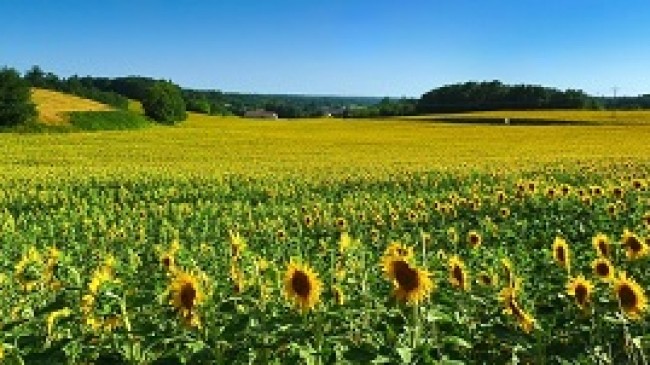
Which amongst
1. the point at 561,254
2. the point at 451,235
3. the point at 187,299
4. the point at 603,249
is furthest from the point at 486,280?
the point at 451,235

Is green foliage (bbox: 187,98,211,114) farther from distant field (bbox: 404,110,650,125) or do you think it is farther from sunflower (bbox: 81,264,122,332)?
sunflower (bbox: 81,264,122,332)

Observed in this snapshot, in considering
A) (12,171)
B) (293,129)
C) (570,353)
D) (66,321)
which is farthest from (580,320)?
(293,129)

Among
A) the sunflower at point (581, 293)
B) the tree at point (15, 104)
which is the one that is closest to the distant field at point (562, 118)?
the tree at point (15, 104)

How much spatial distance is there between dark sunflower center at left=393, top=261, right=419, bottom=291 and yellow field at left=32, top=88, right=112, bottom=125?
63.4 metres

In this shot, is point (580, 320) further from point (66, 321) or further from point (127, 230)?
point (127, 230)

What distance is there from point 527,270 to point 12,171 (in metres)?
28.1

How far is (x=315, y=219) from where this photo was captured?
52.9 feet

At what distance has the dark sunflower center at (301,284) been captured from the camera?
3393mm

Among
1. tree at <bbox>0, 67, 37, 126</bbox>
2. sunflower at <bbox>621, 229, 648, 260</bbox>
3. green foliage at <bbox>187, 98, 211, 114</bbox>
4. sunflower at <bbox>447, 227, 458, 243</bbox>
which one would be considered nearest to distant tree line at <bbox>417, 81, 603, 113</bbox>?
green foliage at <bbox>187, 98, 211, 114</bbox>

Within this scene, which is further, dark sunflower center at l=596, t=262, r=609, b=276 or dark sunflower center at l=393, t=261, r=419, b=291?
dark sunflower center at l=596, t=262, r=609, b=276

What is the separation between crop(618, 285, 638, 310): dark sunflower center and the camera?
3990mm

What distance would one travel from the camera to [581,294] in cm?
421

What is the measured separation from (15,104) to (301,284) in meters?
61.8

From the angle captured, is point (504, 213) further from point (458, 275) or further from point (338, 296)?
point (338, 296)
